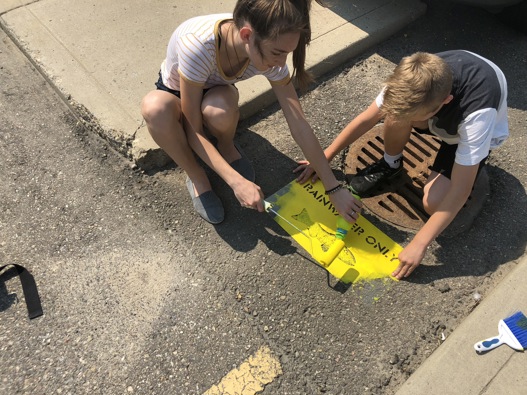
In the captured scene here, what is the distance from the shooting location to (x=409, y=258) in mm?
2158

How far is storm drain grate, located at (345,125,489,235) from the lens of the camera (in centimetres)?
245

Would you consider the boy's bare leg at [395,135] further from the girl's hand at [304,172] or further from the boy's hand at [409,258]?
the boy's hand at [409,258]

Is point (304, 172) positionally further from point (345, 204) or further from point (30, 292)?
point (30, 292)

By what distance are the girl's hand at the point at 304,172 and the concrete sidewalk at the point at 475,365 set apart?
1111mm

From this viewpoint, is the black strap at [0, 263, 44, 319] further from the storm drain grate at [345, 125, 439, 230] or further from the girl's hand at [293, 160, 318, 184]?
the storm drain grate at [345, 125, 439, 230]

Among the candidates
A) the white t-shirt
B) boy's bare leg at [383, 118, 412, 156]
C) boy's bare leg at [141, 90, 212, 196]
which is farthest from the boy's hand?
boy's bare leg at [141, 90, 212, 196]

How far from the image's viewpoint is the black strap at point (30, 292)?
6.83 feet

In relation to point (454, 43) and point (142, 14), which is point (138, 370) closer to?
point (142, 14)

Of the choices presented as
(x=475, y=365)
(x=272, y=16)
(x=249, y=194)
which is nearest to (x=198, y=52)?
(x=272, y=16)

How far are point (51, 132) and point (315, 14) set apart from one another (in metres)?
2.10

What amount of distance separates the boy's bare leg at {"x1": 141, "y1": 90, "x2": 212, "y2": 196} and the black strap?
92 cm

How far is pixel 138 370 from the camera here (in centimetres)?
195

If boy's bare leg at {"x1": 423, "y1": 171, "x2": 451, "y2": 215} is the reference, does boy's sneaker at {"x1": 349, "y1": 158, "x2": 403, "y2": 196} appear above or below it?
below

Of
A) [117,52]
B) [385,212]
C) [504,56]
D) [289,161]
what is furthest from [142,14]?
[504,56]
